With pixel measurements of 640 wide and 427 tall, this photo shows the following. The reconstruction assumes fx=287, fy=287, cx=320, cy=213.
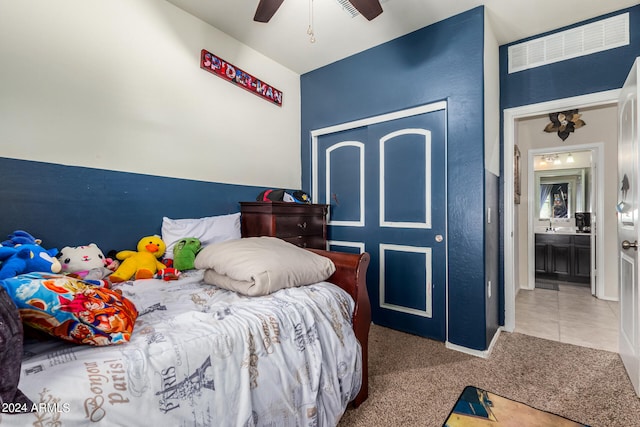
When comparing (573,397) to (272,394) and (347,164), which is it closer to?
(272,394)

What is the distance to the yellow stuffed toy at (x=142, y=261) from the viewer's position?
1.75 metres

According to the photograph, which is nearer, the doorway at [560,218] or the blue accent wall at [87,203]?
the blue accent wall at [87,203]

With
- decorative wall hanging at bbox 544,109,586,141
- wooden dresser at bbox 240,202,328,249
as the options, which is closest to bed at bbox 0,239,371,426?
wooden dresser at bbox 240,202,328,249

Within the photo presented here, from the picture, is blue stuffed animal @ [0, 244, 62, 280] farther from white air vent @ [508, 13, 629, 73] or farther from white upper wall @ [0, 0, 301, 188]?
white air vent @ [508, 13, 629, 73]

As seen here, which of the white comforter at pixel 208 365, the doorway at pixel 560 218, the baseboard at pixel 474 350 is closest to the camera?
the white comforter at pixel 208 365

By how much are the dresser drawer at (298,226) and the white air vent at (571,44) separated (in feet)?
7.79

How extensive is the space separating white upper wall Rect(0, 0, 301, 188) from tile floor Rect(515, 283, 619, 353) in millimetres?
3167

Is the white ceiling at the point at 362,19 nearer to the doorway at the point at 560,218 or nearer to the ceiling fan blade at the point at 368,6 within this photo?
the ceiling fan blade at the point at 368,6

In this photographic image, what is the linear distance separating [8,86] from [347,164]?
2543mm

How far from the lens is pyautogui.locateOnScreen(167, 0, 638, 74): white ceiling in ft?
7.35

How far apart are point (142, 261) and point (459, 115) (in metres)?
2.59

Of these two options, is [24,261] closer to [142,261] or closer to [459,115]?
[142,261]

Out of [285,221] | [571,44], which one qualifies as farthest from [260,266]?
[571,44]

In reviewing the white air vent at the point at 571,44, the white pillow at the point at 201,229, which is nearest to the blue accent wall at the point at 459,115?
the white air vent at the point at 571,44
